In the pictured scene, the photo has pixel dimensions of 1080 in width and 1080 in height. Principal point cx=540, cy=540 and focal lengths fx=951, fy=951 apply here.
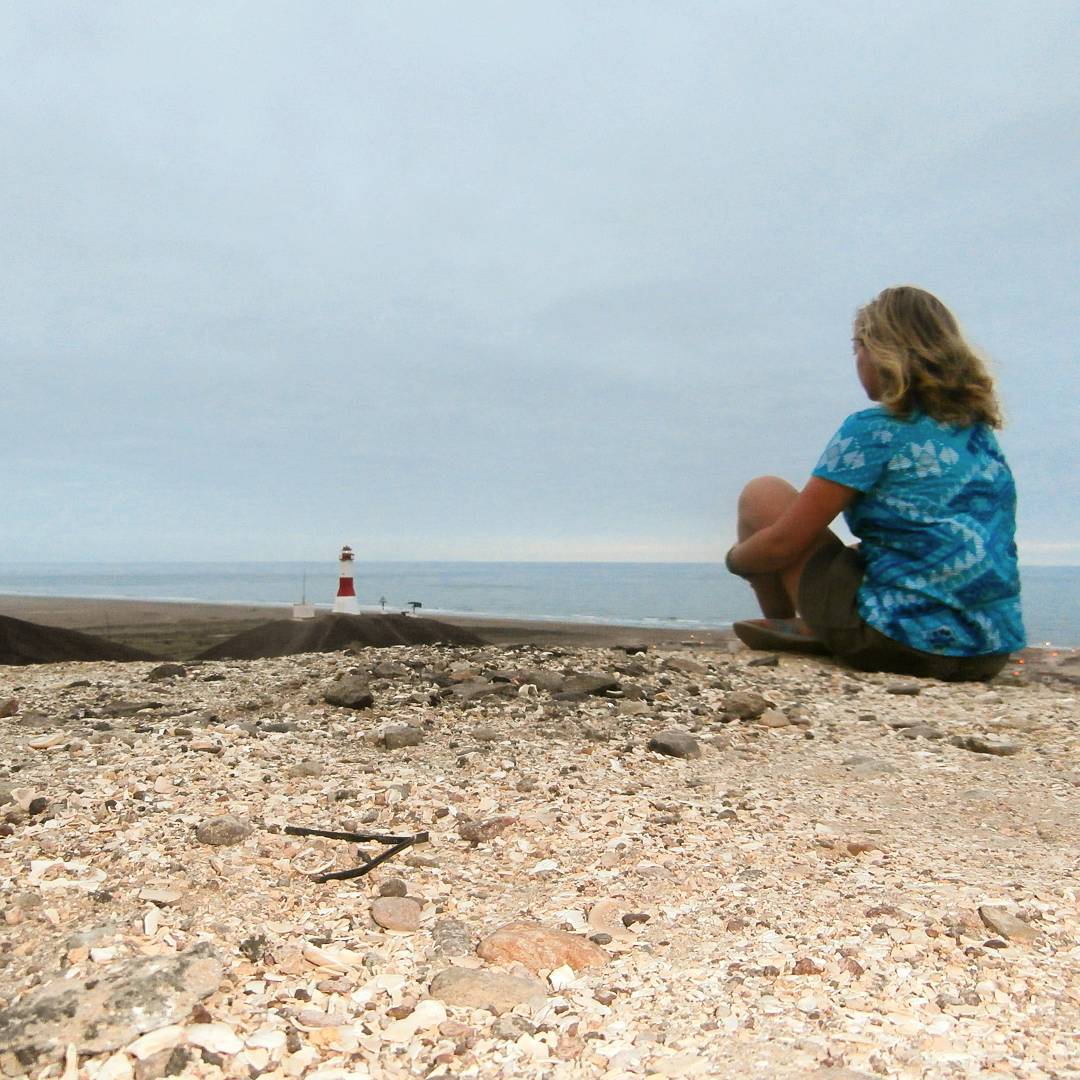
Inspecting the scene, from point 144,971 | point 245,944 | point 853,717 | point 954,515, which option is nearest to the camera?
point 144,971

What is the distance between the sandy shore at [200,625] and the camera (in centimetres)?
968

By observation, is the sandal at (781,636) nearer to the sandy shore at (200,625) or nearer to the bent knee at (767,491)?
the bent knee at (767,491)

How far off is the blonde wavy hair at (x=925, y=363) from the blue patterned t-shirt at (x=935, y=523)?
8cm

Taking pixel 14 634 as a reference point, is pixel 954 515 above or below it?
above

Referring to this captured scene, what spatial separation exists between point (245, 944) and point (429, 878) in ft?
1.36

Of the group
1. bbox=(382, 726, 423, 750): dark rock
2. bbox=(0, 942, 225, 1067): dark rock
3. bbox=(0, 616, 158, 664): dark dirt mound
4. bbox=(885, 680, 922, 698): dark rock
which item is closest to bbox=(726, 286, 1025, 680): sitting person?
bbox=(885, 680, 922, 698): dark rock

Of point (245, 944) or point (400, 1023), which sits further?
point (245, 944)

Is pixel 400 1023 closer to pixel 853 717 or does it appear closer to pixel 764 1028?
pixel 764 1028

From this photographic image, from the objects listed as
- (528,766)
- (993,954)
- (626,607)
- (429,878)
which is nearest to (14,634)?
(528,766)

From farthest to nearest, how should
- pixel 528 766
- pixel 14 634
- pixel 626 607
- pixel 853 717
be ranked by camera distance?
pixel 626 607
pixel 14 634
pixel 853 717
pixel 528 766

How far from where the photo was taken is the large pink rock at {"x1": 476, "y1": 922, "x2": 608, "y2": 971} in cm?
141

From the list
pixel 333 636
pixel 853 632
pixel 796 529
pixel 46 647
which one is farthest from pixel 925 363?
pixel 46 647

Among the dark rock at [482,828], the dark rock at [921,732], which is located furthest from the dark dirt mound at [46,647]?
the dark rock at [921,732]

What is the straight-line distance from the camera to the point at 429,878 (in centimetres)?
175
